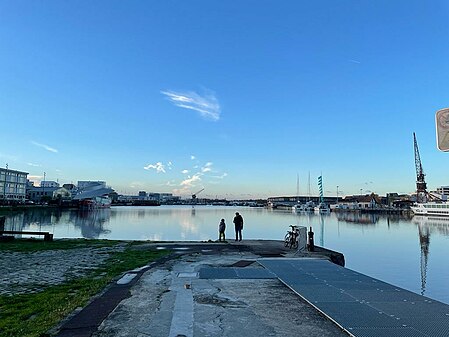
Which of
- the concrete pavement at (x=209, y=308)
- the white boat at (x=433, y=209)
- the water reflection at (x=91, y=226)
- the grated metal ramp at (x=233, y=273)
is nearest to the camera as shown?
the concrete pavement at (x=209, y=308)

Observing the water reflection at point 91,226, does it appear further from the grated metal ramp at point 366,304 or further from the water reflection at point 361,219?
the water reflection at point 361,219

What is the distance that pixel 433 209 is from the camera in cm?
10731

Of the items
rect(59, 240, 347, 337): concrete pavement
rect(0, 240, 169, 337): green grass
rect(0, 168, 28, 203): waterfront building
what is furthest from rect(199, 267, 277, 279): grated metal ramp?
rect(0, 168, 28, 203): waterfront building

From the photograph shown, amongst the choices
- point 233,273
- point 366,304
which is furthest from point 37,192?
point 366,304

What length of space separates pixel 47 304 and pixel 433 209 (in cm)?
12108

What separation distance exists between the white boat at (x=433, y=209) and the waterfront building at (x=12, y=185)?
127994mm

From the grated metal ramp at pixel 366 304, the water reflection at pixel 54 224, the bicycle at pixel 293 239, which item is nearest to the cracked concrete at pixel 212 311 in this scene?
the grated metal ramp at pixel 366 304

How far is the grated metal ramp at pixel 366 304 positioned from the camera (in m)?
5.77

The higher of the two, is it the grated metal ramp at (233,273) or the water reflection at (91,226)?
the grated metal ramp at (233,273)

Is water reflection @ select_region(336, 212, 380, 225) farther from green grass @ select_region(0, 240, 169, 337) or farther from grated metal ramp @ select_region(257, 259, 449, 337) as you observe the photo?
green grass @ select_region(0, 240, 169, 337)

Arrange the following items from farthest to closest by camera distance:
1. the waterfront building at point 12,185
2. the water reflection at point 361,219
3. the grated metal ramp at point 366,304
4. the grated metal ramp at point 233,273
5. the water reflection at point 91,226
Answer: the waterfront building at point 12,185 < the water reflection at point 361,219 < the water reflection at point 91,226 < the grated metal ramp at point 233,273 < the grated metal ramp at point 366,304

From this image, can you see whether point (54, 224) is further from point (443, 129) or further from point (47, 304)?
point (443, 129)

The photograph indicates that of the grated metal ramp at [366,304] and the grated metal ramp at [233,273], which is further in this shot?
the grated metal ramp at [233,273]

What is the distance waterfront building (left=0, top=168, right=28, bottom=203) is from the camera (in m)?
116
